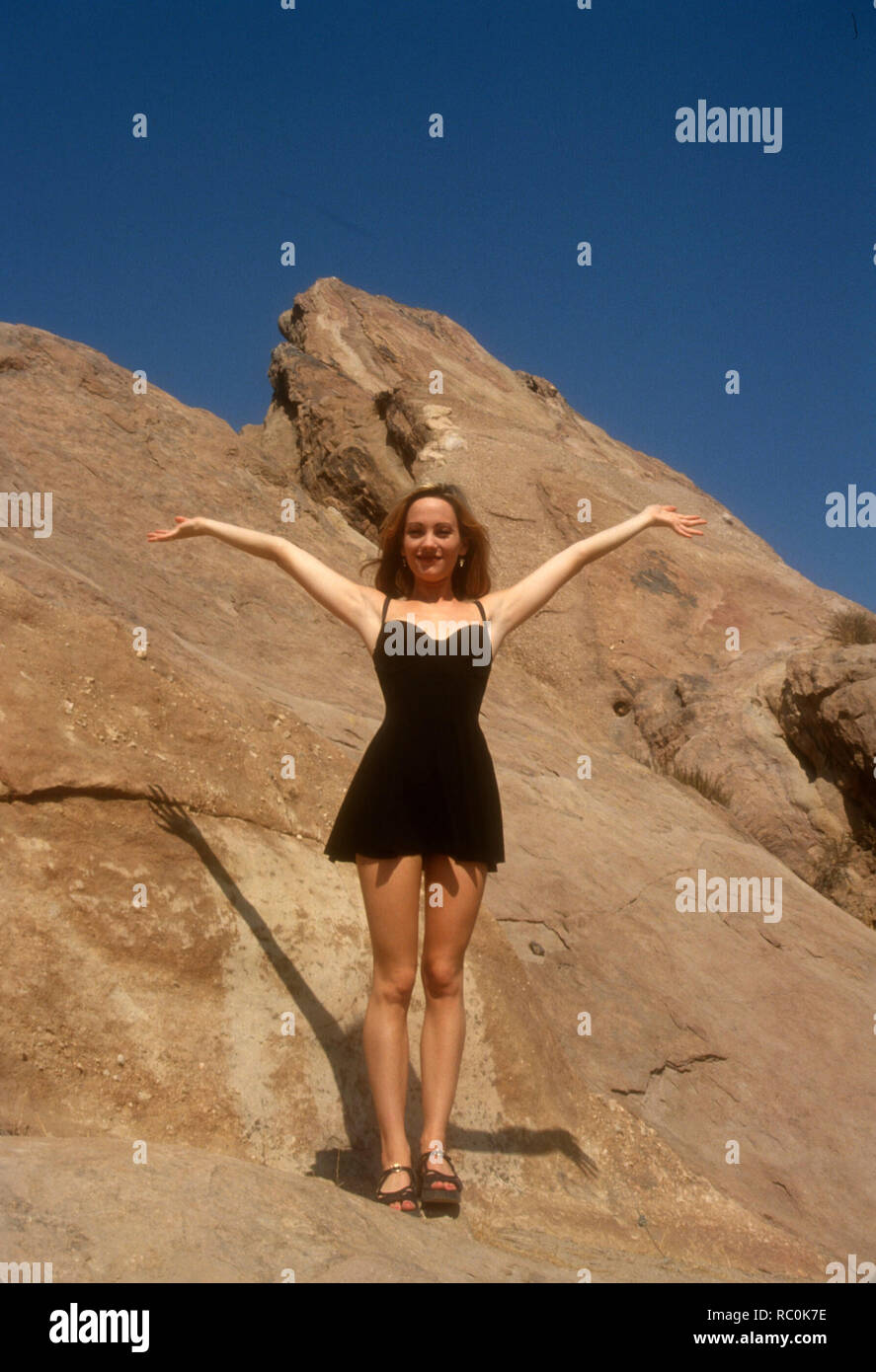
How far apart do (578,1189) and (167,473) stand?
713 centimetres

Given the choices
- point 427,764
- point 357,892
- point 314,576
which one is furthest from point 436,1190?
point 314,576

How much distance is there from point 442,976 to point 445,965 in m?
0.03

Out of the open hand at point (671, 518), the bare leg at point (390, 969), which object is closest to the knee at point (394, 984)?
the bare leg at point (390, 969)

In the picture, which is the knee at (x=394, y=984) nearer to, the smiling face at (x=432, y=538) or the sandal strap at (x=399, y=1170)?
the sandal strap at (x=399, y=1170)

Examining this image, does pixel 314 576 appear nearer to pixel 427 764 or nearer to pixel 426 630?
pixel 426 630

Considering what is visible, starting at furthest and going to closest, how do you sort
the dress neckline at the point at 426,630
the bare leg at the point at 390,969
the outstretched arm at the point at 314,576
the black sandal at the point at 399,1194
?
the outstretched arm at the point at 314,576 < the dress neckline at the point at 426,630 < the bare leg at the point at 390,969 < the black sandal at the point at 399,1194

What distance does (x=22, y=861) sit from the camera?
333 centimetres

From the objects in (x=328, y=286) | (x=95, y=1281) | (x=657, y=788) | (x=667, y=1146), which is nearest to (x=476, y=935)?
(x=667, y=1146)

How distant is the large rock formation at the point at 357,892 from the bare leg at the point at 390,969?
16.6 inches

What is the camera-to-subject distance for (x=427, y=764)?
3051mm

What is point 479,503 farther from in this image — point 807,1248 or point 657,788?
point 807,1248

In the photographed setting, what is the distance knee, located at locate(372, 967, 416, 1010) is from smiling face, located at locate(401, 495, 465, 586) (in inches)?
46.4

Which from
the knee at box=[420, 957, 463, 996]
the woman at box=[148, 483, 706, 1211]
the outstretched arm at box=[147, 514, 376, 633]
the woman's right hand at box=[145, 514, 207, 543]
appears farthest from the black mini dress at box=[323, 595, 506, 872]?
the woman's right hand at box=[145, 514, 207, 543]

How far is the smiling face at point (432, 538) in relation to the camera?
3.31 metres
